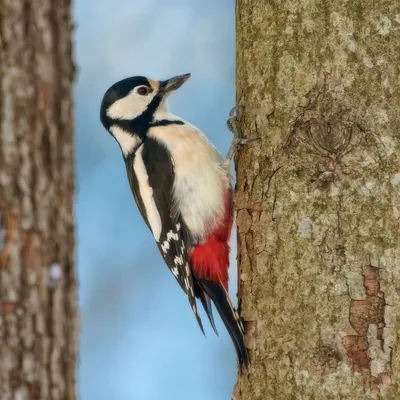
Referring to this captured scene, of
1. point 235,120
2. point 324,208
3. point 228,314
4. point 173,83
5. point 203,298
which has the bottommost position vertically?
point 228,314

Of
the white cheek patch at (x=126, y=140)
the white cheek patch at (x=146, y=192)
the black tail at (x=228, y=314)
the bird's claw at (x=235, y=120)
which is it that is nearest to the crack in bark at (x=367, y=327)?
the black tail at (x=228, y=314)

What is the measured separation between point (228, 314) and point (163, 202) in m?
0.75

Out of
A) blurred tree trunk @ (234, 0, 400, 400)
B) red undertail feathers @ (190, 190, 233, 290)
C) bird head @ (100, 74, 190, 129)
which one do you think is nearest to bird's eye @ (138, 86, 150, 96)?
bird head @ (100, 74, 190, 129)

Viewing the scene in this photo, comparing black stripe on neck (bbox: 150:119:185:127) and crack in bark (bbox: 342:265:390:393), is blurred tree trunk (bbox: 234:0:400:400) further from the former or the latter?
black stripe on neck (bbox: 150:119:185:127)

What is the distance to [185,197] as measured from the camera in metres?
3.41

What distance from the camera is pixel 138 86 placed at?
12.0 ft

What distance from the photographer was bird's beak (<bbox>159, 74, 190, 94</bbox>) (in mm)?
3709

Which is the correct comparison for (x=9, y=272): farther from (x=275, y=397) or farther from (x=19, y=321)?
(x=275, y=397)

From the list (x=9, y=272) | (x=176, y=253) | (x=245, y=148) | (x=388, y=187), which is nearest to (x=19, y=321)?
(x=9, y=272)

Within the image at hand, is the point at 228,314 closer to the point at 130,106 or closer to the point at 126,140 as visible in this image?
the point at 126,140

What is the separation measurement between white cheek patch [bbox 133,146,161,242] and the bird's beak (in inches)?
14.7

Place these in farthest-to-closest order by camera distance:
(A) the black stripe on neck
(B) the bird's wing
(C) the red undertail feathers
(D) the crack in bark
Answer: (A) the black stripe on neck
(B) the bird's wing
(C) the red undertail feathers
(D) the crack in bark

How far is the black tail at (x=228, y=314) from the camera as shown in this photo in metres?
2.54

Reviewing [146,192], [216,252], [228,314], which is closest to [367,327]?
[228,314]
